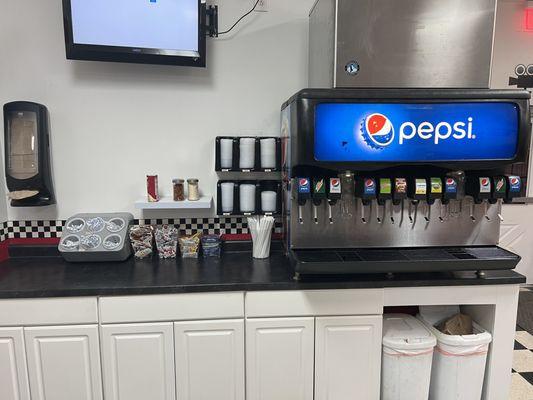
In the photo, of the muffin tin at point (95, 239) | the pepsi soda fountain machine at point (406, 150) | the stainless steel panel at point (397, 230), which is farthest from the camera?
the muffin tin at point (95, 239)

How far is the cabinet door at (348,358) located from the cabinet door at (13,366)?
142 centimetres

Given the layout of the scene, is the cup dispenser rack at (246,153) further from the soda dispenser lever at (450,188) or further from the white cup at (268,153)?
the soda dispenser lever at (450,188)

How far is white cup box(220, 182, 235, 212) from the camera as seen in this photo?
2.22 m

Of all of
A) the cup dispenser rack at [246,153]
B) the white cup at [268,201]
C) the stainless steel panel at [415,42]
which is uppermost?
the stainless steel panel at [415,42]

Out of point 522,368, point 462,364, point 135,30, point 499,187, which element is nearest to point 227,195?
point 135,30

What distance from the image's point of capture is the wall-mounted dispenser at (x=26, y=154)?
2.14 metres

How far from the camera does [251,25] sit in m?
2.30

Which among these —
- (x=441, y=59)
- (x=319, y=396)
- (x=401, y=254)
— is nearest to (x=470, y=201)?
(x=401, y=254)

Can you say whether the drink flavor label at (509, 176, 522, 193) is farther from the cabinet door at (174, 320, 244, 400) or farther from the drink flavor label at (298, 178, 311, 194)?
the cabinet door at (174, 320, 244, 400)

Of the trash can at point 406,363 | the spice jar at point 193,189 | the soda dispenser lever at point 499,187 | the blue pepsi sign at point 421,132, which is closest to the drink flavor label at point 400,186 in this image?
the blue pepsi sign at point 421,132

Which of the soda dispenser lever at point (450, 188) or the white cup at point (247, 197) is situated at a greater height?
the soda dispenser lever at point (450, 188)

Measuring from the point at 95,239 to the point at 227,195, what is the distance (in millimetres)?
788

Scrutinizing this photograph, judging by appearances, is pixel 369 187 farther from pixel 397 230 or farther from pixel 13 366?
pixel 13 366

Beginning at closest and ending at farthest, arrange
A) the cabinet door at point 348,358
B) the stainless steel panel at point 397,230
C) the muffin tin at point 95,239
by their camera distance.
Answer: the cabinet door at point 348,358
the stainless steel panel at point 397,230
the muffin tin at point 95,239
